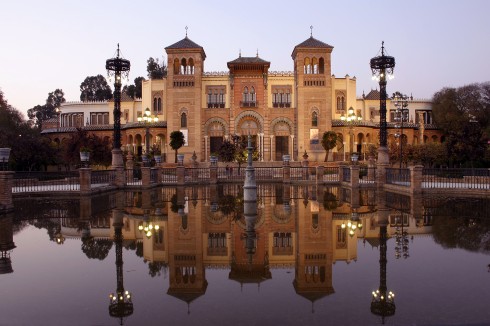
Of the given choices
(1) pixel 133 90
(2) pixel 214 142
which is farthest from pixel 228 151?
(1) pixel 133 90

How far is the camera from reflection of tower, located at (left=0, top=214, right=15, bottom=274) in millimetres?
7098

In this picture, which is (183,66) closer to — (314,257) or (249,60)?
(249,60)

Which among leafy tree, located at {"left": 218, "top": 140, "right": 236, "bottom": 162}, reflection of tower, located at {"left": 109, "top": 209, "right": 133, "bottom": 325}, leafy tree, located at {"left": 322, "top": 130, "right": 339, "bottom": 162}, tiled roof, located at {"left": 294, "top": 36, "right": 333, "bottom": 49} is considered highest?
tiled roof, located at {"left": 294, "top": 36, "right": 333, "bottom": 49}

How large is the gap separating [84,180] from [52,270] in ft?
39.0

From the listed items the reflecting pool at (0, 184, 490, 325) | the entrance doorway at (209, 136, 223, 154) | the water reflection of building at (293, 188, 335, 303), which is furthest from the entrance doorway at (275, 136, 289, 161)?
the water reflection of building at (293, 188, 335, 303)

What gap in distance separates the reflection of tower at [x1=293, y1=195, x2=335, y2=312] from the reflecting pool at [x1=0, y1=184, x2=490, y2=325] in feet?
0.09

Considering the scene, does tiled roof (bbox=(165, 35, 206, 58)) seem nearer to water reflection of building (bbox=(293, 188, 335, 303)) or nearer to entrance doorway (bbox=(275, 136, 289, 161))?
entrance doorway (bbox=(275, 136, 289, 161))

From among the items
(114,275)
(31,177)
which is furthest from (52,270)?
(31,177)

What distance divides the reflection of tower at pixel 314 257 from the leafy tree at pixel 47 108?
91230 millimetres

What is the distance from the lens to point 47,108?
92.9 meters

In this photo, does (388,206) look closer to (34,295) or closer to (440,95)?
(34,295)

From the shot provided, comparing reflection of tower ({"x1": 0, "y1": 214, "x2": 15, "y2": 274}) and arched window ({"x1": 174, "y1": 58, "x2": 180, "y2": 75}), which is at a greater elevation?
arched window ({"x1": 174, "y1": 58, "x2": 180, "y2": 75})

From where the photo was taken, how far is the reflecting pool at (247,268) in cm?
496

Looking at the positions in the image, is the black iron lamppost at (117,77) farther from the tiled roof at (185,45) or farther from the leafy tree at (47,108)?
the leafy tree at (47,108)
